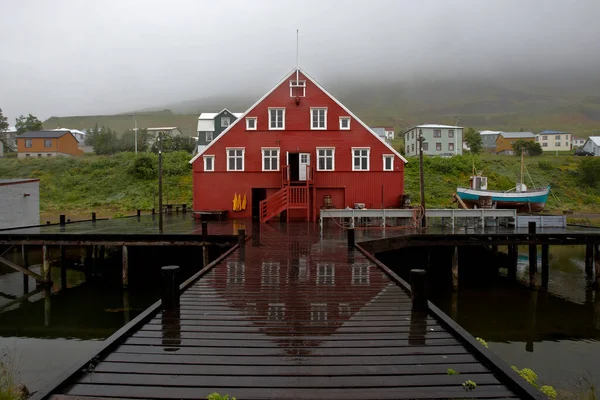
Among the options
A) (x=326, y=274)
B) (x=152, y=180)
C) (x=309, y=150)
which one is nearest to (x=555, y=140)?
(x=152, y=180)

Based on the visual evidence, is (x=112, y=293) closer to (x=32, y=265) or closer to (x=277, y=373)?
(x=32, y=265)

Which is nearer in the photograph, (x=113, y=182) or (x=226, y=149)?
(x=226, y=149)

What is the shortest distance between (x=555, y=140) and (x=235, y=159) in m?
104

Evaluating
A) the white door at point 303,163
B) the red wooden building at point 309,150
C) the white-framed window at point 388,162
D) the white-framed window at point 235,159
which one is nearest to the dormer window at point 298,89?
the red wooden building at point 309,150

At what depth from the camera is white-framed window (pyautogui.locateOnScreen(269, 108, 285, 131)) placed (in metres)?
26.9

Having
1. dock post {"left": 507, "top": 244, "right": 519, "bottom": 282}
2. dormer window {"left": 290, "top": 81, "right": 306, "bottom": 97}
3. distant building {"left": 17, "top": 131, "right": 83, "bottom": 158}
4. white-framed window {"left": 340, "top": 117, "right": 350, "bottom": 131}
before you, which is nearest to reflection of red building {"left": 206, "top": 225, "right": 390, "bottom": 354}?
dock post {"left": 507, "top": 244, "right": 519, "bottom": 282}

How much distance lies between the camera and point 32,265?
2295 centimetres

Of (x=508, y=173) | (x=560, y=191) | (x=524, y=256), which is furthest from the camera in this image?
(x=508, y=173)

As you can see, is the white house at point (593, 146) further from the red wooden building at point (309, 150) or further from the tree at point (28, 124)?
the tree at point (28, 124)

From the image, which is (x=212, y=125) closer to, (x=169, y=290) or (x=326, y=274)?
A: (x=326, y=274)

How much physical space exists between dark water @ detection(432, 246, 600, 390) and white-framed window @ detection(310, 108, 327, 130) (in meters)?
13.3

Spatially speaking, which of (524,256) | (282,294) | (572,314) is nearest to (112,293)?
(282,294)

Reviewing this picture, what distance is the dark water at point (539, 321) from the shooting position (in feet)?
33.4

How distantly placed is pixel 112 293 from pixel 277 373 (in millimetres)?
14854
